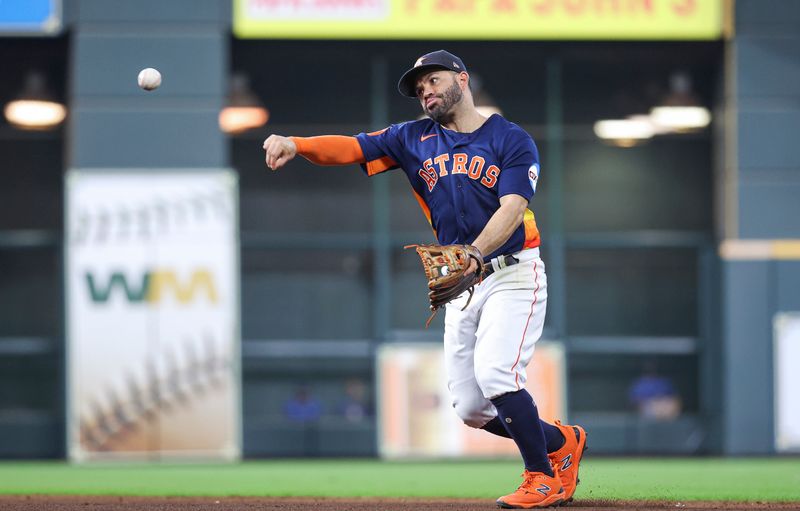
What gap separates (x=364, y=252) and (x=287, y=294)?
1.03m

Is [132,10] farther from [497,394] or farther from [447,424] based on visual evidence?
[497,394]

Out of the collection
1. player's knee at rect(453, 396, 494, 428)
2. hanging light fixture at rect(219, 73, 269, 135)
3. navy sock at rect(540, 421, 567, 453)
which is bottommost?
navy sock at rect(540, 421, 567, 453)

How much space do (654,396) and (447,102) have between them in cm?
953

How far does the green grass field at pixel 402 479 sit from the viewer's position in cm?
868

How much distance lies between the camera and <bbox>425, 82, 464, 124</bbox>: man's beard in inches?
260

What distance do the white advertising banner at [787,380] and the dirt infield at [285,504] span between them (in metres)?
6.86

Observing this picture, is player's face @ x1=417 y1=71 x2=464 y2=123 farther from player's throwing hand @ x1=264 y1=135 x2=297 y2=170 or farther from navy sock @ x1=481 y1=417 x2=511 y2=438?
navy sock @ x1=481 y1=417 x2=511 y2=438

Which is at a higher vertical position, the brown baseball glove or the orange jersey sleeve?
the orange jersey sleeve

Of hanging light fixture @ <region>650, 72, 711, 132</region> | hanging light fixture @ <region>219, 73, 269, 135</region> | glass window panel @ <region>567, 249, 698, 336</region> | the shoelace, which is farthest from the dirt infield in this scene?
hanging light fixture @ <region>650, 72, 711, 132</region>

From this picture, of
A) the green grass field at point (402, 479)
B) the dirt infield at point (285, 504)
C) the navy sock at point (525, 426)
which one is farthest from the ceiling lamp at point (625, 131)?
the navy sock at point (525, 426)

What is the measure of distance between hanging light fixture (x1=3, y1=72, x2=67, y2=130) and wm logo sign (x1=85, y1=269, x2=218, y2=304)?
255cm

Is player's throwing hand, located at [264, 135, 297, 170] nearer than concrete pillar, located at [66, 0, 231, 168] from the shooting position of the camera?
Yes

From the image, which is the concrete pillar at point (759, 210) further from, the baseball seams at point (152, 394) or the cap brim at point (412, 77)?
the cap brim at point (412, 77)

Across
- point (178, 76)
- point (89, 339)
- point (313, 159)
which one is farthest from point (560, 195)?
point (313, 159)
